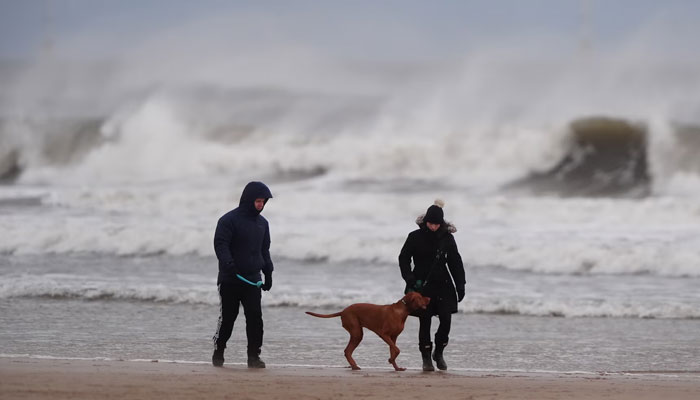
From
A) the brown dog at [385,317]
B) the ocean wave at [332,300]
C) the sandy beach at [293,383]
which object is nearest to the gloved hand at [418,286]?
the brown dog at [385,317]

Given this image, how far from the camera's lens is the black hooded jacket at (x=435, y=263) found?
25.1 feet

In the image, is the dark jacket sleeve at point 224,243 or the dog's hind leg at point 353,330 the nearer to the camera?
the dark jacket sleeve at point 224,243

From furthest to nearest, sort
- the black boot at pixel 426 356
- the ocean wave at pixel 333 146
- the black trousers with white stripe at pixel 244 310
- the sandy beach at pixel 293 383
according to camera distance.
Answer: the ocean wave at pixel 333 146, the black boot at pixel 426 356, the black trousers with white stripe at pixel 244 310, the sandy beach at pixel 293 383

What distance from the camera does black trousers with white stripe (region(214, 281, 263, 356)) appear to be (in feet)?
24.6

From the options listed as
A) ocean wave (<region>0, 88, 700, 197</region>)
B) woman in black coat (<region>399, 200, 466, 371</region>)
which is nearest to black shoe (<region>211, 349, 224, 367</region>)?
woman in black coat (<region>399, 200, 466, 371</region>)

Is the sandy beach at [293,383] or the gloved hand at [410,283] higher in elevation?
the gloved hand at [410,283]

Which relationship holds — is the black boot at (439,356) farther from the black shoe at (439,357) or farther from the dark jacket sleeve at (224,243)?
the dark jacket sleeve at (224,243)

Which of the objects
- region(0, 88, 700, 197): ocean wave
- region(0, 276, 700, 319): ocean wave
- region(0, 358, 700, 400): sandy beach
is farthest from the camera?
region(0, 88, 700, 197): ocean wave

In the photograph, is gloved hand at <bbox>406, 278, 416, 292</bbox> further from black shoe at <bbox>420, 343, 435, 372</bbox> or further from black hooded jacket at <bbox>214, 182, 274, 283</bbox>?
black hooded jacket at <bbox>214, 182, 274, 283</bbox>

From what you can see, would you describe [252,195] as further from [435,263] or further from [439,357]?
[439,357]

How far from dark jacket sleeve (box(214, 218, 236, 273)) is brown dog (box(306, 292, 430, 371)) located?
0.68 m

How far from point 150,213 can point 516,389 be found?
17.0 m

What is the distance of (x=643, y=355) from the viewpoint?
920 cm

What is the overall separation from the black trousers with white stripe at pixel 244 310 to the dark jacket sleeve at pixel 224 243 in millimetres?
201
